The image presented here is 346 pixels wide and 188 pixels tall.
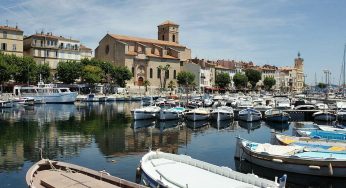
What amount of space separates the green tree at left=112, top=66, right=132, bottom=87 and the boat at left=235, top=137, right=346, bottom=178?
89.7m

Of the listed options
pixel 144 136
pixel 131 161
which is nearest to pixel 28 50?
pixel 144 136

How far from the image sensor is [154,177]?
16.7 m

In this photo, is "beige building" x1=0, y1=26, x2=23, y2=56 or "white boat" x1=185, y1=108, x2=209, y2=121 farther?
"beige building" x1=0, y1=26, x2=23, y2=56

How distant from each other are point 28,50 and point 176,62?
168ft

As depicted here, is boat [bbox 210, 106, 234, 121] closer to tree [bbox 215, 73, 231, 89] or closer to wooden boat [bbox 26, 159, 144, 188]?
wooden boat [bbox 26, 159, 144, 188]

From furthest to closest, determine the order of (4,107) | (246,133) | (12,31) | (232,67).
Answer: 1. (232,67)
2. (12,31)
3. (4,107)
4. (246,133)

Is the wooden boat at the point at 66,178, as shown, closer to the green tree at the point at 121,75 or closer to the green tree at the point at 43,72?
the green tree at the point at 43,72

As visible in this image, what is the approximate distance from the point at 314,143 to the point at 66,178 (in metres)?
18.0

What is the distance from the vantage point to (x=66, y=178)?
1625 cm

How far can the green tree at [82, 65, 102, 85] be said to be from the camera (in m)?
102

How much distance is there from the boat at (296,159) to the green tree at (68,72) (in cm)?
8252

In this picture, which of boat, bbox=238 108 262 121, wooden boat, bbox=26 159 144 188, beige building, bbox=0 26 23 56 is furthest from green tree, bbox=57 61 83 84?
wooden boat, bbox=26 159 144 188

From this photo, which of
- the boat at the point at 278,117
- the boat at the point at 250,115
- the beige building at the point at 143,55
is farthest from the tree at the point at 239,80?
the boat at the point at 250,115

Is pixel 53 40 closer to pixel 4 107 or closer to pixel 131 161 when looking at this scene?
pixel 4 107
